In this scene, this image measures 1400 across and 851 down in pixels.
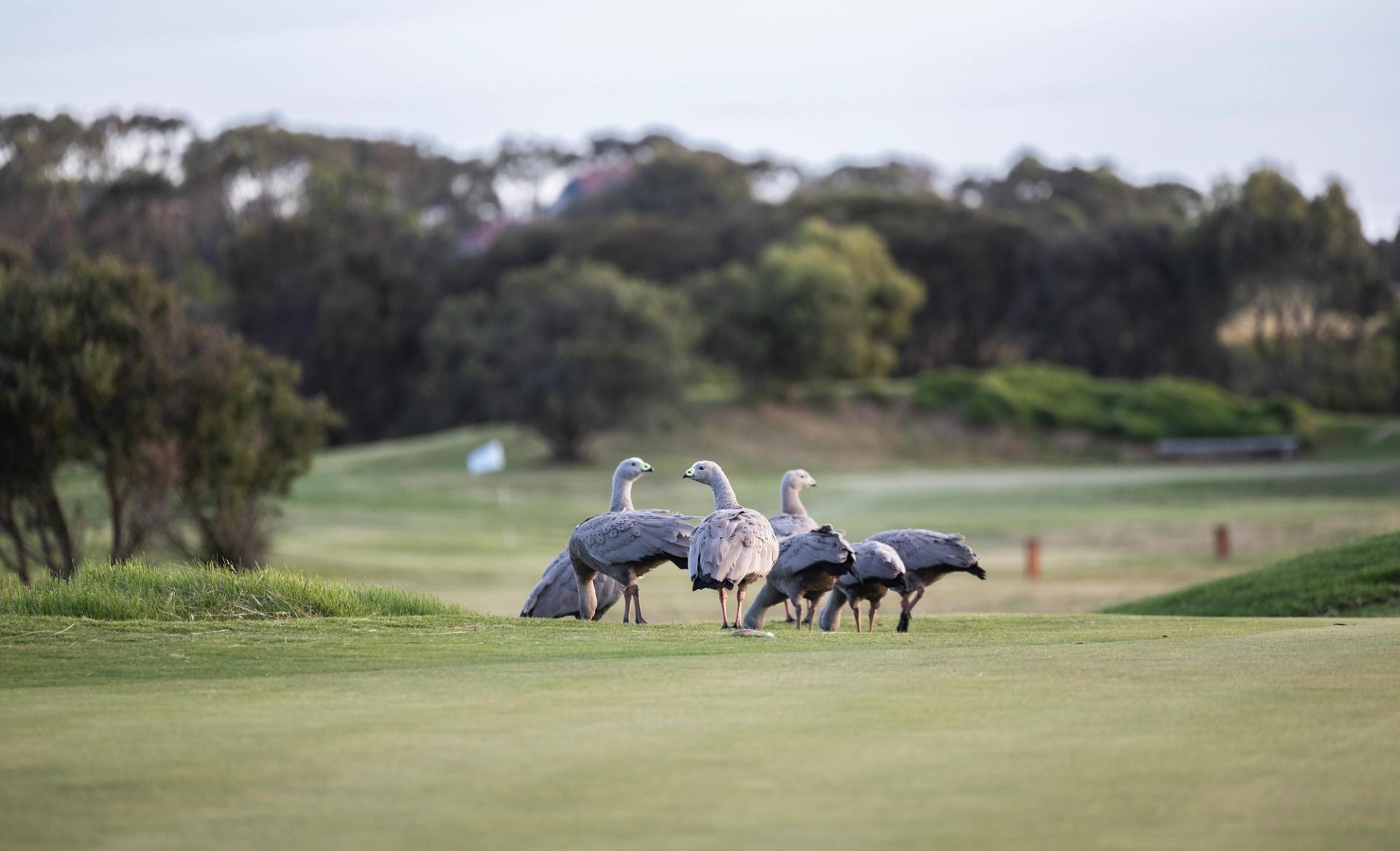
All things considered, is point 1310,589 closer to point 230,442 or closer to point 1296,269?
point 230,442

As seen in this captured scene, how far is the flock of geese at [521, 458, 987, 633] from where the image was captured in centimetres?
1133

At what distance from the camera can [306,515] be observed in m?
43.9

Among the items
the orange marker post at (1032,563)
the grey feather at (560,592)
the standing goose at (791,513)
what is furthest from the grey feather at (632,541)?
the orange marker post at (1032,563)

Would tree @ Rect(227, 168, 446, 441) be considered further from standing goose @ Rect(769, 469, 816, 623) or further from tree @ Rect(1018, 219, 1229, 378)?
standing goose @ Rect(769, 469, 816, 623)

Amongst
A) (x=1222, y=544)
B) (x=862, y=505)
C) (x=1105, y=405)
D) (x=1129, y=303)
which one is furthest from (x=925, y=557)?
(x=1129, y=303)

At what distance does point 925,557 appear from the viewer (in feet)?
43.1

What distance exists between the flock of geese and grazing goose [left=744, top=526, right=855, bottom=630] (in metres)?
0.01

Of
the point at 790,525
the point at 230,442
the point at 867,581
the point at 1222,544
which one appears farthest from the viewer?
the point at 1222,544

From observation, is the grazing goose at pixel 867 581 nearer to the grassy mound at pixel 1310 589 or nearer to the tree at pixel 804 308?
the grassy mound at pixel 1310 589

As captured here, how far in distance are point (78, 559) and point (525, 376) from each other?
1377 inches

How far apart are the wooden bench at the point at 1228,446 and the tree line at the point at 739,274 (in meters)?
14.0

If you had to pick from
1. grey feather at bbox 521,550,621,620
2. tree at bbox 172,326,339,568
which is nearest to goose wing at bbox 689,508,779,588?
grey feather at bbox 521,550,621,620

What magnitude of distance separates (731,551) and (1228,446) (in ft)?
183

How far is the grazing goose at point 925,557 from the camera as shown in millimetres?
13023
